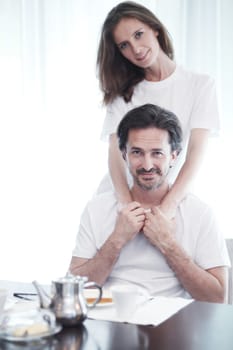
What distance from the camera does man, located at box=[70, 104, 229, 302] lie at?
1.89 metres

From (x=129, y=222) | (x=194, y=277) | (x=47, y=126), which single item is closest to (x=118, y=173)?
(x=129, y=222)

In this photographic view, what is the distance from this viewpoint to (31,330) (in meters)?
1.14

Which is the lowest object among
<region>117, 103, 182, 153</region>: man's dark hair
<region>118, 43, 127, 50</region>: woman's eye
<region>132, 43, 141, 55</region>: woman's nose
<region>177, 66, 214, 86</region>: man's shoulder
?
<region>117, 103, 182, 153</region>: man's dark hair

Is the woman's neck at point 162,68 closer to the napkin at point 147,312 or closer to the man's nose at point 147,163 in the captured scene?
the man's nose at point 147,163

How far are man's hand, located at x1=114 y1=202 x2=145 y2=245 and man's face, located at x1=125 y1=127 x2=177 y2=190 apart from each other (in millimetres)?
104

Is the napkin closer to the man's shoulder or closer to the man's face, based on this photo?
the man's face

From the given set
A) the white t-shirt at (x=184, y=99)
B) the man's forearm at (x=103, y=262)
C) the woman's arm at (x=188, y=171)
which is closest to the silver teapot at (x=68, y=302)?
the man's forearm at (x=103, y=262)

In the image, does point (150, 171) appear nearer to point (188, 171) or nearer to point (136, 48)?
point (188, 171)

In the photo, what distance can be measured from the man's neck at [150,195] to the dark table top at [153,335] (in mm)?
747

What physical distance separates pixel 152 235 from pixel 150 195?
0.20 m

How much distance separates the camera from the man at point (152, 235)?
189cm

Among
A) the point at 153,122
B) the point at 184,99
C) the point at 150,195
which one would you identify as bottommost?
the point at 150,195

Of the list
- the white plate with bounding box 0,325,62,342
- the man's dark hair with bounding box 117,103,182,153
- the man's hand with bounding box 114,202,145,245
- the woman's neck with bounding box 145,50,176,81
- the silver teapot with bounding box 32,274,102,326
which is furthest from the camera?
the woman's neck with bounding box 145,50,176,81

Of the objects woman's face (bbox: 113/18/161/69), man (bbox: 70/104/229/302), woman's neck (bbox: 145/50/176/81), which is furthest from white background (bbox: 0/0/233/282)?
man (bbox: 70/104/229/302)
